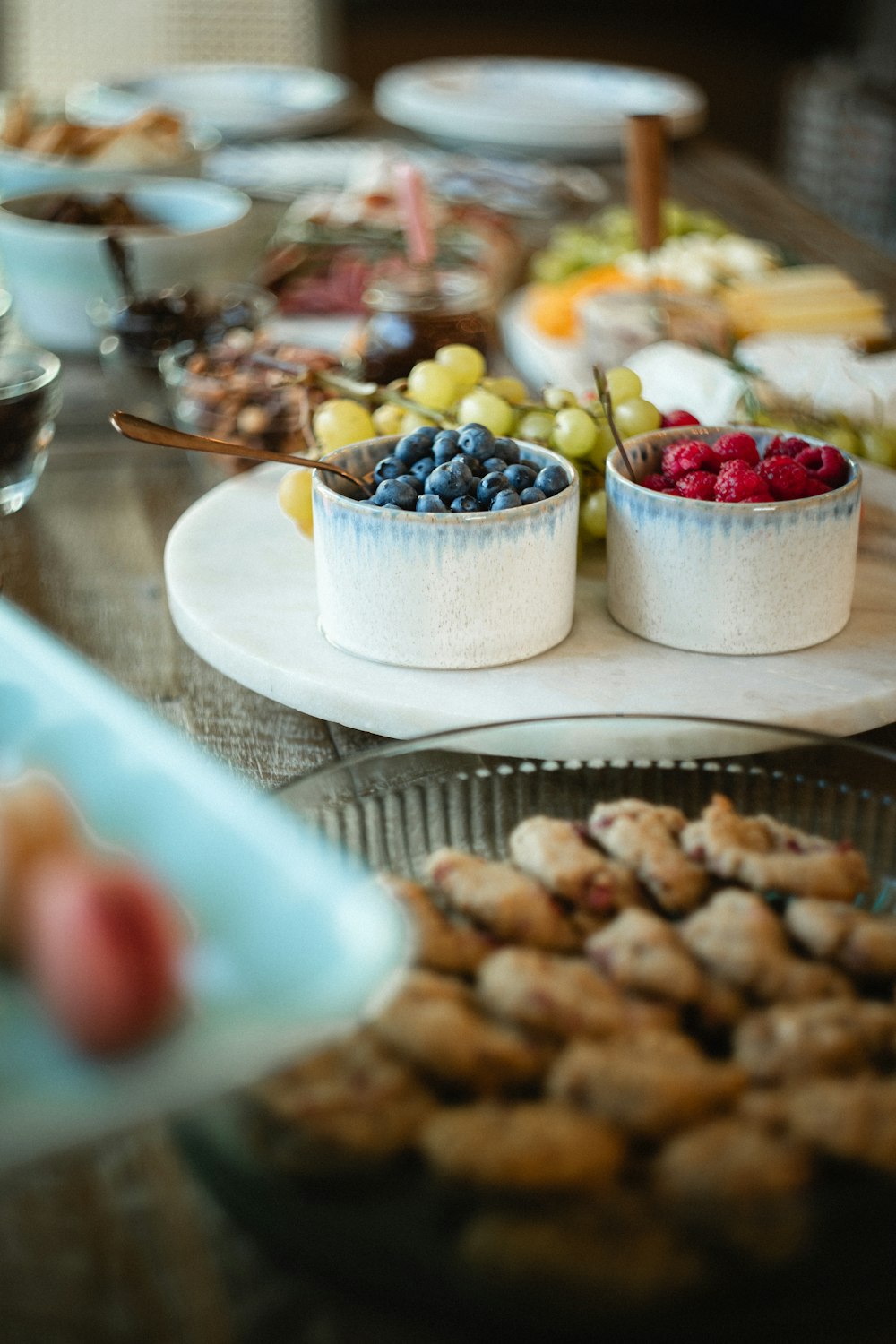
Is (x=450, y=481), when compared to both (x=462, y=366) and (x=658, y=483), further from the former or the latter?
(x=462, y=366)

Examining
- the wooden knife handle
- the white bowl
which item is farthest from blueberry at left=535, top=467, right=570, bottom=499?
the white bowl

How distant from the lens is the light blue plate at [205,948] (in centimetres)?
37

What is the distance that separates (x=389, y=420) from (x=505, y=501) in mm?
241

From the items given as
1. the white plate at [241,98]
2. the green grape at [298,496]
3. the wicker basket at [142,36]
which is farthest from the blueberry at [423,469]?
the wicker basket at [142,36]

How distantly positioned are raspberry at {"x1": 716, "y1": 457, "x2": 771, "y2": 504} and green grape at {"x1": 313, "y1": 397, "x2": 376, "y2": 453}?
0.28 m

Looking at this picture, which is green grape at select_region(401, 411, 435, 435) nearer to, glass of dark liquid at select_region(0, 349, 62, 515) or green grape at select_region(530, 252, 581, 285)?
glass of dark liquid at select_region(0, 349, 62, 515)

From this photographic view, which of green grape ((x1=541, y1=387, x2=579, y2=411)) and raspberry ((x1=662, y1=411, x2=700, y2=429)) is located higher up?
raspberry ((x1=662, y1=411, x2=700, y2=429))

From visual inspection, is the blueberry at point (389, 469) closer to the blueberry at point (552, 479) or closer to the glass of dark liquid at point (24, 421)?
the blueberry at point (552, 479)

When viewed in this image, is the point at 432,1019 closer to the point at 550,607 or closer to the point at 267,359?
the point at 550,607

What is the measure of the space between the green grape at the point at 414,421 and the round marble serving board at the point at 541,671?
0.45 ft

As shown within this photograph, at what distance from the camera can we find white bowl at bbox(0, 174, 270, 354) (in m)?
1.43

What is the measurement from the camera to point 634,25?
5.01 meters

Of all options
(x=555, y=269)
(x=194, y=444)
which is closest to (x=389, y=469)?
(x=194, y=444)

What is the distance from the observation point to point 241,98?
8.92 feet
